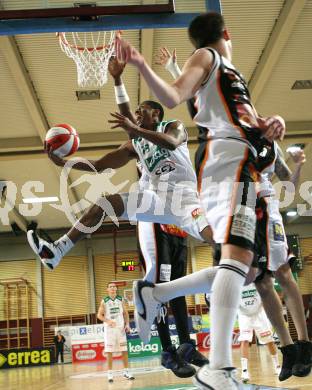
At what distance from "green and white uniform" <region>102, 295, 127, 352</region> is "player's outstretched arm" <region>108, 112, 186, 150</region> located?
7.84m

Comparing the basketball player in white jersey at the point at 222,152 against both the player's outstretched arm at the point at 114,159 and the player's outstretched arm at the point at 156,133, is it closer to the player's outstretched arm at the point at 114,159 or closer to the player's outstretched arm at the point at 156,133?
the player's outstretched arm at the point at 156,133

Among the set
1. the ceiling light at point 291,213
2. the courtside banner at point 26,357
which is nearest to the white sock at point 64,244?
the courtside banner at point 26,357

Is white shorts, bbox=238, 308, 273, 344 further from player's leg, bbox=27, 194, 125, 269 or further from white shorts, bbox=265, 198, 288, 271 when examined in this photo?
white shorts, bbox=265, 198, 288, 271

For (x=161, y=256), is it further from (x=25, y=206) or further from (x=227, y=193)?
(x=25, y=206)

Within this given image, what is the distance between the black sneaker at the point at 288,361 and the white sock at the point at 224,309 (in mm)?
1193

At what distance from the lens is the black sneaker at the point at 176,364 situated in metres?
4.10

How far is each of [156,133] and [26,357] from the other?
1794 centimetres

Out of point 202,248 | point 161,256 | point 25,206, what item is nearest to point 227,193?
point 161,256

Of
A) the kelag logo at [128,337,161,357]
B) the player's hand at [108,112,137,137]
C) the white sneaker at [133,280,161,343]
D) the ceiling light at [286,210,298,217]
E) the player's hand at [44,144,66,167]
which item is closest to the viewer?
the player's hand at [108,112,137,137]

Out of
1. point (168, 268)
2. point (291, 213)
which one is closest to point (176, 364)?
point (168, 268)

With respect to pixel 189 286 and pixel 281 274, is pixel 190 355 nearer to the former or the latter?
pixel 189 286

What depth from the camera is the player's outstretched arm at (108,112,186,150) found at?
127 inches

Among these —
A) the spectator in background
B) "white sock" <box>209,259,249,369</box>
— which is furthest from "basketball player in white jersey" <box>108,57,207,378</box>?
the spectator in background

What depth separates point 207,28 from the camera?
10.2 ft
